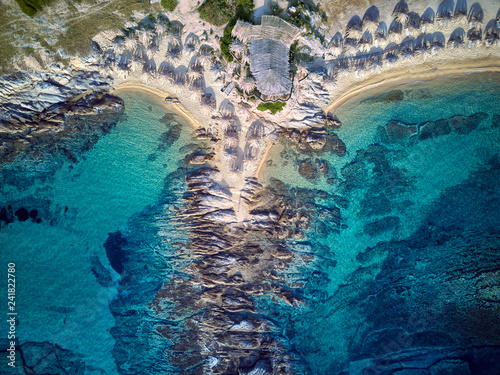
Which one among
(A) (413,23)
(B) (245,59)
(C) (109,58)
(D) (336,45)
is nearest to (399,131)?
(A) (413,23)

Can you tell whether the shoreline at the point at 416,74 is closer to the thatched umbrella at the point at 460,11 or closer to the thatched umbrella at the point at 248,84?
the thatched umbrella at the point at 460,11

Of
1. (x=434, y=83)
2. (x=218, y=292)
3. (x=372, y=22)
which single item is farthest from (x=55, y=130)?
(x=434, y=83)

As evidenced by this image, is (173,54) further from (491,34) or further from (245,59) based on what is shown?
(491,34)

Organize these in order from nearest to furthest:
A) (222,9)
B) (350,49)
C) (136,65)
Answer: (222,9), (136,65), (350,49)

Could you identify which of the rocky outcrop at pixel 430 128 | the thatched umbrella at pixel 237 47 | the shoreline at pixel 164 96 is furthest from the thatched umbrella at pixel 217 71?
the rocky outcrop at pixel 430 128

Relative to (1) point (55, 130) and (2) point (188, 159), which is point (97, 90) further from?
(2) point (188, 159)

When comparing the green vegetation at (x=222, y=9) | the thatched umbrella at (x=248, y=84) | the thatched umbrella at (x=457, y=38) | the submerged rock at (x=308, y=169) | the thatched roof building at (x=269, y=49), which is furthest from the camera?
the submerged rock at (x=308, y=169)
